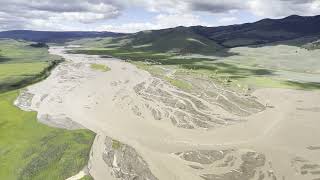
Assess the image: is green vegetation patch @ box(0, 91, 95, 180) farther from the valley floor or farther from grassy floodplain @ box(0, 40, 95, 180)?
the valley floor

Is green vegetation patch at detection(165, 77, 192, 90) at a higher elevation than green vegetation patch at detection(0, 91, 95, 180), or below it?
higher

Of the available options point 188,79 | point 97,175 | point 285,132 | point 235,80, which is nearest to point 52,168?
point 97,175

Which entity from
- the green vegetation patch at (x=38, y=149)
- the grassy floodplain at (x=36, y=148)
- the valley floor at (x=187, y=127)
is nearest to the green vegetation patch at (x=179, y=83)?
the valley floor at (x=187, y=127)

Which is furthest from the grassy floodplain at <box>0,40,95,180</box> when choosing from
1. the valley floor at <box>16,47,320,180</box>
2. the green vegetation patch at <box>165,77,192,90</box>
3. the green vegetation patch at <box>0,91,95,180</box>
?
the green vegetation patch at <box>165,77,192,90</box>

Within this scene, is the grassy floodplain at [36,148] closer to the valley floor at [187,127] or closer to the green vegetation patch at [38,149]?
the green vegetation patch at [38,149]

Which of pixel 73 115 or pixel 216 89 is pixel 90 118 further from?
pixel 216 89
